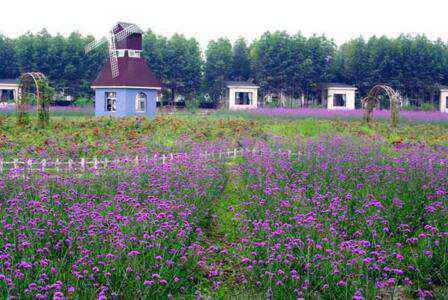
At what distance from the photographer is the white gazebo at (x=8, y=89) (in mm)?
50938

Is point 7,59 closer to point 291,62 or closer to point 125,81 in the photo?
point 125,81

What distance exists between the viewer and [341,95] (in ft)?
190

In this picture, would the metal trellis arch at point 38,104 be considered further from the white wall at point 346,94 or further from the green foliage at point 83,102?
the white wall at point 346,94

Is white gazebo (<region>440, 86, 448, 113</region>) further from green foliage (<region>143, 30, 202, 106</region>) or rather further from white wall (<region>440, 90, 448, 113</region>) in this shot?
green foliage (<region>143, 30, 202, 106</region>)

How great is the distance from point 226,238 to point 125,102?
87.7 feet

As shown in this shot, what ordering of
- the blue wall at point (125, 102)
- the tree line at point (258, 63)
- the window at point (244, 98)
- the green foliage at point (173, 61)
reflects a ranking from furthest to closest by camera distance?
the window at point (244, 98), the green foliage at point (173, 61), the tree line at point (258, 63), the blue wall at point (125, 102)

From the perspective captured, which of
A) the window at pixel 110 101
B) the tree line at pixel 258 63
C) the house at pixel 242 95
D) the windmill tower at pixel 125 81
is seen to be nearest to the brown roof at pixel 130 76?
the windmill tower at pixel 125 81

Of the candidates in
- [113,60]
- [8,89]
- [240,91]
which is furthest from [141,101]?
[8,89]

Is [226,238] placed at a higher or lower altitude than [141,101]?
lower

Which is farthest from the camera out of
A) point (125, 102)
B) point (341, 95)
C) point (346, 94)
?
point (341, 95)

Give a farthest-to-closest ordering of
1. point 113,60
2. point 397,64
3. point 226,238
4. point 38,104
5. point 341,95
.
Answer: point 397,64, point 341,95, point 113,60, point 38,104, point 226,238

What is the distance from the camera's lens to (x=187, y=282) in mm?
7238

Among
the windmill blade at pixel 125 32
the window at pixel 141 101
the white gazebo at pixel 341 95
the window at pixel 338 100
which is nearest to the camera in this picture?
→ the windmill blade at pixel 125 32

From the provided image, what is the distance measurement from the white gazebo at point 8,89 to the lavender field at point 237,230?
39.1 metres
